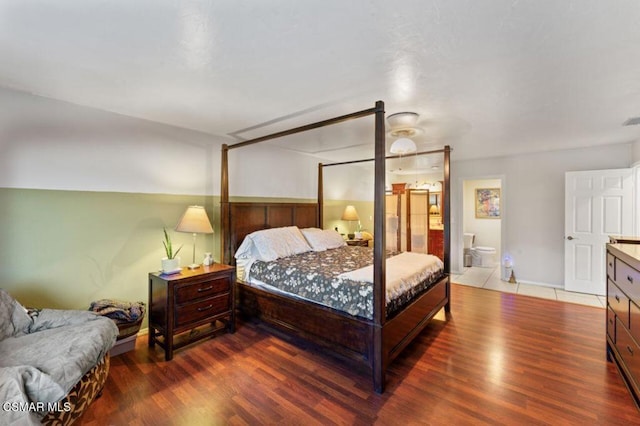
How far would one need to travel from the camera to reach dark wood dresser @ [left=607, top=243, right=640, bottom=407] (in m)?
1.92

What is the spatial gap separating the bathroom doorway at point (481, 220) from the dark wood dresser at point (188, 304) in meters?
5.69

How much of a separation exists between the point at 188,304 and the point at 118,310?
1.91 feet

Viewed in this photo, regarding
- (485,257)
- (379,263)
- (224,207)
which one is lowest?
(485,257)

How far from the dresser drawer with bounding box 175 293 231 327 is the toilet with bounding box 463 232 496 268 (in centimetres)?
572

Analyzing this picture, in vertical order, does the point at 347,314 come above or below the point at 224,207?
below

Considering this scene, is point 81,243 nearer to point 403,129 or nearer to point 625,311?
point 403,129

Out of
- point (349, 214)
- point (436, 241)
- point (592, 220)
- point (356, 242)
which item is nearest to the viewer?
point (592, 220)

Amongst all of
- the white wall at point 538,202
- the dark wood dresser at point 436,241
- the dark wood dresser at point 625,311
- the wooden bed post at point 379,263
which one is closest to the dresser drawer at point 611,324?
the dark wood dresser at point 625,311

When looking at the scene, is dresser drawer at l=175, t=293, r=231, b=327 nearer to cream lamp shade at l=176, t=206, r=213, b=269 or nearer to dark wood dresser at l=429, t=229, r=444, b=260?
cream lamp shade at l=176, t=206, r=213, b=269

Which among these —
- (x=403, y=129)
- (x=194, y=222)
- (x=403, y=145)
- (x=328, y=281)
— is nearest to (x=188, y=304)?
→ (x=194, y=222)

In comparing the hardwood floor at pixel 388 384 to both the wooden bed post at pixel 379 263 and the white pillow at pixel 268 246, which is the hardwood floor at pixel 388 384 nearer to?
the wooden bed post at pixel 379 263

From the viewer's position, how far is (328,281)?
2607 mm

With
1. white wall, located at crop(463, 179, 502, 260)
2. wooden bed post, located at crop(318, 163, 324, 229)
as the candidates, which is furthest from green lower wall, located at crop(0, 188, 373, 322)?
white wall, located at crop(463, 179, 502, 260)

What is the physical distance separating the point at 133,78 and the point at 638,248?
419 centimetres
